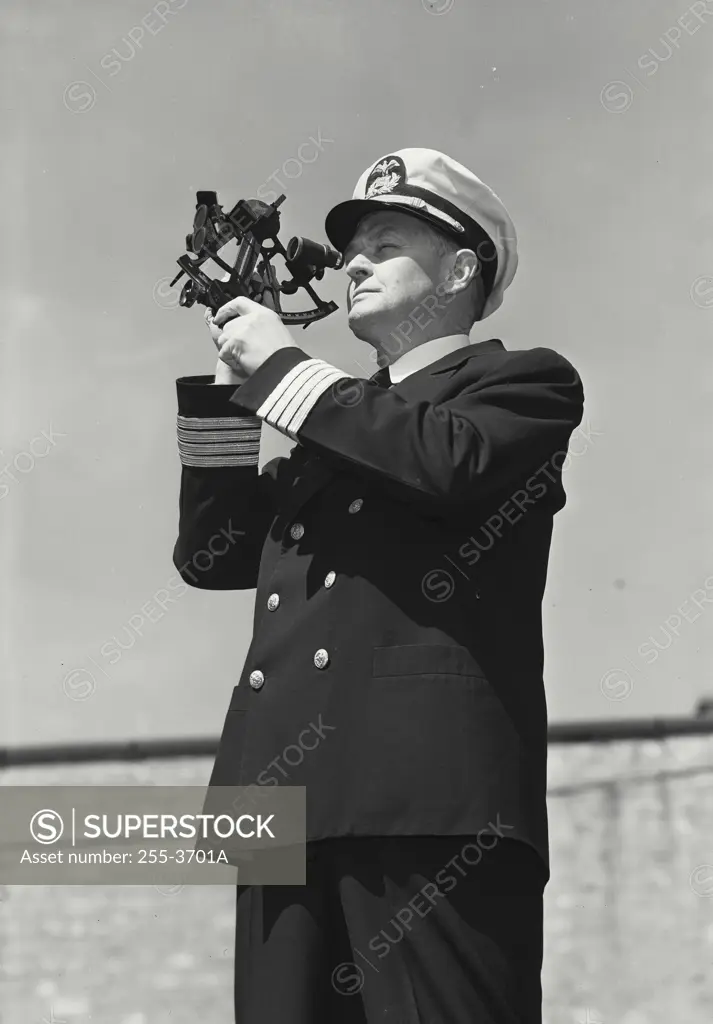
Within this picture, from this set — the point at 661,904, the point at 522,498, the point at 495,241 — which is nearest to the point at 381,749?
the point at 522,498

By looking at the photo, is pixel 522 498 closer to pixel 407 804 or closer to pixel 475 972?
pixel 407 804

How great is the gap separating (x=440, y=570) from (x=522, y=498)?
0.24 m

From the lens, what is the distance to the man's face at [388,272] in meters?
3.22

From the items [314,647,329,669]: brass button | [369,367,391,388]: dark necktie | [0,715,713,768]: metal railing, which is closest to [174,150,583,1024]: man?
[314,647,329,669]: brass button

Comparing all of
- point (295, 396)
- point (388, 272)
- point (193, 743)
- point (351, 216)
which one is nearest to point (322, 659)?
point (295, 396)

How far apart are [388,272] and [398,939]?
4.39 ft

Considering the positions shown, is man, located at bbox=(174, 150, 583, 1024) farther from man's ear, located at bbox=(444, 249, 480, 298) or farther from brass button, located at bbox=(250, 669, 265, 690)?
man's ear, located at bbox=(444, 249, 480, 298)

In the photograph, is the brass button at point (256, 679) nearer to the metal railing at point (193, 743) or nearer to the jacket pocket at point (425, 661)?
the jacket pocket at point (425, 661)

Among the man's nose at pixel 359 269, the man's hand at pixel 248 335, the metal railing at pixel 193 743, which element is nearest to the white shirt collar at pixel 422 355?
the man's nose at pixel 359 269

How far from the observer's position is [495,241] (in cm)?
336

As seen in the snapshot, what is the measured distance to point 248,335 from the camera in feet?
9.93

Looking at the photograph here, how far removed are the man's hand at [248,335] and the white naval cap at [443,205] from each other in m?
0.38

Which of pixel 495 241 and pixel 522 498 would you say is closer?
pixel 522 498

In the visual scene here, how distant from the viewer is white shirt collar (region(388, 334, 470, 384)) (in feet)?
10.6
